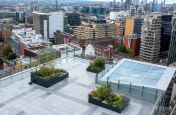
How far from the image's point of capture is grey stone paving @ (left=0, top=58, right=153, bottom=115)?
11.9 metres

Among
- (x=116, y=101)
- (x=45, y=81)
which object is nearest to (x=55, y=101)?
(x=45, y=81)

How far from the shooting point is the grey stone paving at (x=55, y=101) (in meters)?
11.9

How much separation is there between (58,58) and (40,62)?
1.93 m

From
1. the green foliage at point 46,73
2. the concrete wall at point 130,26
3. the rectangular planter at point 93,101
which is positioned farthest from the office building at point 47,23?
the rectangular planter at point 93,101

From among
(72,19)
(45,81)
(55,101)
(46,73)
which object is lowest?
(55,101)

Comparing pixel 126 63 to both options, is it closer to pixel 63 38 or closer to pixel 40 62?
pixel 40 62

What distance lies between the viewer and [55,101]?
1295 cm

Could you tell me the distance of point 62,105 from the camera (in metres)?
12.5

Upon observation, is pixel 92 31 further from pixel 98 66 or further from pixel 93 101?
pixel 93 101

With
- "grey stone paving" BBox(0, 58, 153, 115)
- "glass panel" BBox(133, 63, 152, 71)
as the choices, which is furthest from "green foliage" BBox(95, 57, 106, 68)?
"glass panel" BBox(133, 63, 152, 71)

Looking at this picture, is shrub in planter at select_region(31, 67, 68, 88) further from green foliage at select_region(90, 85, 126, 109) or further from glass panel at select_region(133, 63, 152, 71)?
glass panel at select_region(133, 63, 152, 71)

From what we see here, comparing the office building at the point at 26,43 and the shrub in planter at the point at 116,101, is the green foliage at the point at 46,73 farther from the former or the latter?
the office building at the point at 26,43

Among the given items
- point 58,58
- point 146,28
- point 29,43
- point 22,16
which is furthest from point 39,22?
point 58,58

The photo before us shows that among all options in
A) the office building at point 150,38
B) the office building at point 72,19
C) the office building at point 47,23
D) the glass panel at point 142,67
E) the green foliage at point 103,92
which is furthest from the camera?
the office building at point 72,19
